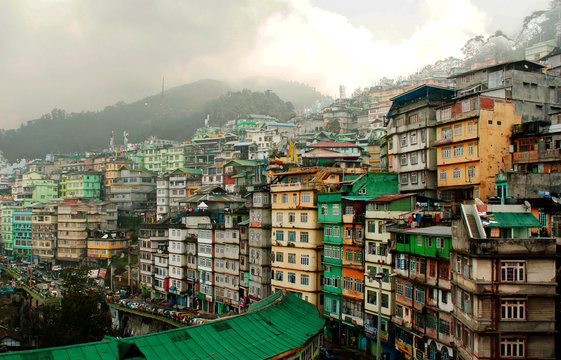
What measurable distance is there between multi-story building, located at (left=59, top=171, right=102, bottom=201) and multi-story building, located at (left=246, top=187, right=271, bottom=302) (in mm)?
72694

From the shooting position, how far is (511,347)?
21.6 m

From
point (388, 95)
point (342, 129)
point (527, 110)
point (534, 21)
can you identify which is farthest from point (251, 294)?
point (534, 21)

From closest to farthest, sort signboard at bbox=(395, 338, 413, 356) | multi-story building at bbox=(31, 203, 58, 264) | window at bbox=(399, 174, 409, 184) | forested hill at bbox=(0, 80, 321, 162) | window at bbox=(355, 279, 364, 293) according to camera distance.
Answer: signboard at bbox=(395, 338, 413, 356) → window at bbox=(355, 279, 364, 293) → window at bbox=(399, 174, 409, 184) → multi-story building at bbox=(31, 203, 58, 264) → forested hill at bbox=(0, 80, 321, 162)

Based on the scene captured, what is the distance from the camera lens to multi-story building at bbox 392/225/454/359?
29.8 metres

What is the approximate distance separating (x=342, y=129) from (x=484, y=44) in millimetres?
65760

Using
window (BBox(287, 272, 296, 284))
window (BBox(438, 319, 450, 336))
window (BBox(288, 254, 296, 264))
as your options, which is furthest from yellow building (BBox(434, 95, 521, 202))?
window (BBox(287, 272, 296, 284))

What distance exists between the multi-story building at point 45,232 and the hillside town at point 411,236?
1281 cm

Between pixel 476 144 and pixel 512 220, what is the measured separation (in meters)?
17.2

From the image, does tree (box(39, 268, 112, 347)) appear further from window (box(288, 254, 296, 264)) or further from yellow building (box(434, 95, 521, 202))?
yellow building (box(434, 95, 521, 202))

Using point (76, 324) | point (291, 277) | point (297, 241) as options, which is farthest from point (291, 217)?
point (76, 324)

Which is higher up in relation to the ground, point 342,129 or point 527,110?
point 342,129

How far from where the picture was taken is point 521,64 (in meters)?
43.5

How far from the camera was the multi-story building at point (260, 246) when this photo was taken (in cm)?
5016

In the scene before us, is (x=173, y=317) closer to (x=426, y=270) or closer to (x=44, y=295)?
(x=44, y=295)
